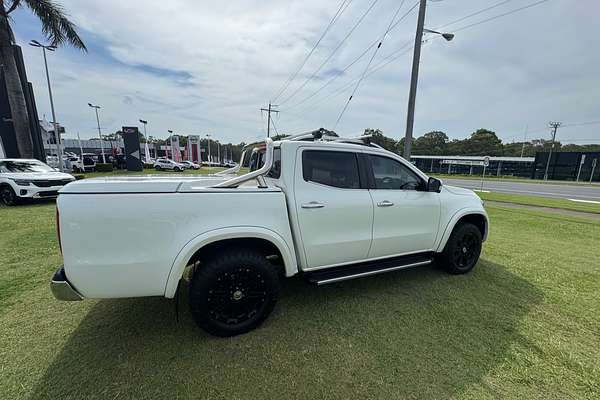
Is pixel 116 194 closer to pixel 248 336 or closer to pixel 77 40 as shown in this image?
pixel 248 336

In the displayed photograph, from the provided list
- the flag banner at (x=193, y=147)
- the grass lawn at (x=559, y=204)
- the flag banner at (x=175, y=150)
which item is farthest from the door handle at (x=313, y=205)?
the flag banner at (x=193, y=147)

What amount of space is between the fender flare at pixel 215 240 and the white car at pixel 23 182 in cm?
811

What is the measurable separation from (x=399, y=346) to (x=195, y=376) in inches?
68.6

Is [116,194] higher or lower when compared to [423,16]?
lower

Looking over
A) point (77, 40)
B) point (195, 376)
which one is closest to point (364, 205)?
point (195, 376)

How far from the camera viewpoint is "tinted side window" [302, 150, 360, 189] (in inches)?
A: 110

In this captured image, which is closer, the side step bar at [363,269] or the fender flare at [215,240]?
the fender flare at [215,240]

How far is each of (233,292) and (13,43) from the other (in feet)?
59.7

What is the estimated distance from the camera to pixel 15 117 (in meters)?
11.9

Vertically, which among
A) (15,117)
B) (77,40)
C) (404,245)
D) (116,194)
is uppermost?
(77,40)

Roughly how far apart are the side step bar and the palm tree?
16.2 meters

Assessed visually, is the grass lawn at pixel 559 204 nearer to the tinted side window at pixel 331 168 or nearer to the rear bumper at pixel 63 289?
the tinted side window at pixel 331 168

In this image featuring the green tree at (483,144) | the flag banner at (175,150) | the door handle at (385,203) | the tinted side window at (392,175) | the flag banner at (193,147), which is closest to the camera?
the door handle at (385,203)

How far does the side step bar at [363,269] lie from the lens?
275 cm
